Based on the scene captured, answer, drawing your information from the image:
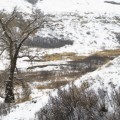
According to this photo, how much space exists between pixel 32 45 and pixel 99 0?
8211cm

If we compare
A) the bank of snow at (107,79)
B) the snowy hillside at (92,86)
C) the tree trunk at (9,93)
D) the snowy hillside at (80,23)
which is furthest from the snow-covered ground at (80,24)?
the snowy hillside at (92,86)

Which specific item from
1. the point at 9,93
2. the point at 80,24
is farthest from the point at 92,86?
the point at 80,24

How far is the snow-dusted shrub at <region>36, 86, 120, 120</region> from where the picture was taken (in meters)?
11.0

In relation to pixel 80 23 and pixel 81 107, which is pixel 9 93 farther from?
pixel 80 23

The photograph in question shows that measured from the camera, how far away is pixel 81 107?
11.4 meters

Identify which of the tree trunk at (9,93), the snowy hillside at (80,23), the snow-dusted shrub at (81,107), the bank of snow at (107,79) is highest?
the snowy hillside at (80,23)

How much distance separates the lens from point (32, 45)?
108 meters

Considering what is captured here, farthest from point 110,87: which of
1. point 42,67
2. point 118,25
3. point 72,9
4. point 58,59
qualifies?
point 72,9

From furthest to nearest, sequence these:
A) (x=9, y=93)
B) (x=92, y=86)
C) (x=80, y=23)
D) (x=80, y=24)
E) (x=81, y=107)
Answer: (x=80, y=23), (x=80, y=24), (x=9, y=93), (x=92, y=86), (x=81, y=107)

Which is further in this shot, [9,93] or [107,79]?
[9,93]

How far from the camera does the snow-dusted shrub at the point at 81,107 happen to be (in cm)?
1096

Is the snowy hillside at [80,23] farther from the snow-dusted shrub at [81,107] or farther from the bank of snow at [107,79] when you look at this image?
the snow-dusted shrub at [81,107]

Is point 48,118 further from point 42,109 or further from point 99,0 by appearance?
→ point 99,0

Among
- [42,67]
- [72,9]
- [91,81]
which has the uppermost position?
[72,9]
